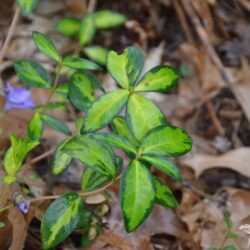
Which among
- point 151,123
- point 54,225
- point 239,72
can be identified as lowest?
point 239,72

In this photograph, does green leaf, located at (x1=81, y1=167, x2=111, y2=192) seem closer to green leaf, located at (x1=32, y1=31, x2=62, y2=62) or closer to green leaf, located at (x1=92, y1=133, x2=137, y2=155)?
green leaf, located at (x1=92, y1=133, x2=137, y2=155)

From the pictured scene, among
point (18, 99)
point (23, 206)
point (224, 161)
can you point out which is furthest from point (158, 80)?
point (224, 161)

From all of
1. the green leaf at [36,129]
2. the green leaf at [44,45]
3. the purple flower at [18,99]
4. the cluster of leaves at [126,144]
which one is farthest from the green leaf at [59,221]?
the purple flower at [18,99]

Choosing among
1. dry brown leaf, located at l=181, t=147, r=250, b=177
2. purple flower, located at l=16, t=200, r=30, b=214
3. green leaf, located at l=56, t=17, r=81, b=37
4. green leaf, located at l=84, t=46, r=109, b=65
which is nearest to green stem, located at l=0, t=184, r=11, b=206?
purple flower, located at l=16, t=200, r=30, b=214

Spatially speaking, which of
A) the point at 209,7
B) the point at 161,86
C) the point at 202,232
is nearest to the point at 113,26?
the point at 209,7

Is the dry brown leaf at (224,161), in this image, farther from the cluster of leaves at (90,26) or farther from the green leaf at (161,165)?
the green leaf at (161,165)

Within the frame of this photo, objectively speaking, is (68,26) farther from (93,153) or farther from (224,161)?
(93,153)

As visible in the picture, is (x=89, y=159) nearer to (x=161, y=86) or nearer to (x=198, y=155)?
(x=161, y=86)
